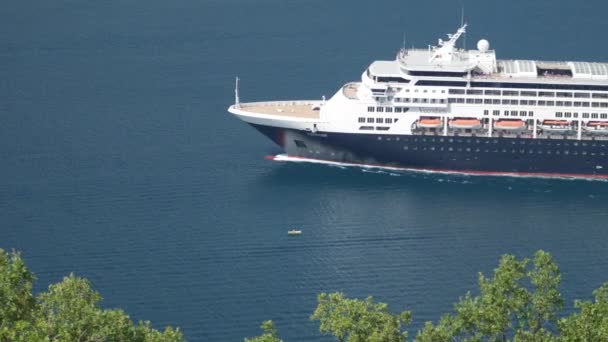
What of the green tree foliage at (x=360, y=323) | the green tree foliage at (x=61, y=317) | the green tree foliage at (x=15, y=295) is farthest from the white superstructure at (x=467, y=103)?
the green tree foliage at (x=15, y=295)

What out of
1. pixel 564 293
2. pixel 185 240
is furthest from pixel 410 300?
pixel 185 240

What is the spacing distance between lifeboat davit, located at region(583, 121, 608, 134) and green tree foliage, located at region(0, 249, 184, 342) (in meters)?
45.8

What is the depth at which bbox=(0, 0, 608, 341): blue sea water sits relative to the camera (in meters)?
71.2

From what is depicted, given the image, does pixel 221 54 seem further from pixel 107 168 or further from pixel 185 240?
pixel 185 240

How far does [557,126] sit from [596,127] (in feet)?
7.98

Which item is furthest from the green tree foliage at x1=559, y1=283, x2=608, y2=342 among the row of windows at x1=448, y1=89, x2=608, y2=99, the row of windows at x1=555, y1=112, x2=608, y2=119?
the row of windows at x1=555, y1=112, x2=608, y2=119

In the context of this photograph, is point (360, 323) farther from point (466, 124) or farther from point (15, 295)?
point (466, 124)

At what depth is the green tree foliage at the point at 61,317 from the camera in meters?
48.6

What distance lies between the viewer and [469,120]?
89.4 meters

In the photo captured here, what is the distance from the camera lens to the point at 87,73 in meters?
104

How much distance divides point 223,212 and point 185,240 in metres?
4.66

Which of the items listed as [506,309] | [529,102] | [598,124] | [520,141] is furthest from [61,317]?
[598,124]

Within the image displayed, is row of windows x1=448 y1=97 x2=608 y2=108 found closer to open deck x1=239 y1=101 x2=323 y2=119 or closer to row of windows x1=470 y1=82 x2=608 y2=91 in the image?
row of windows x1=470 y1=82 x2=608 y2=91

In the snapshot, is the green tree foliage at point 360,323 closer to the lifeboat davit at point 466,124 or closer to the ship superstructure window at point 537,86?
the lifeboat davit at point 466,124
